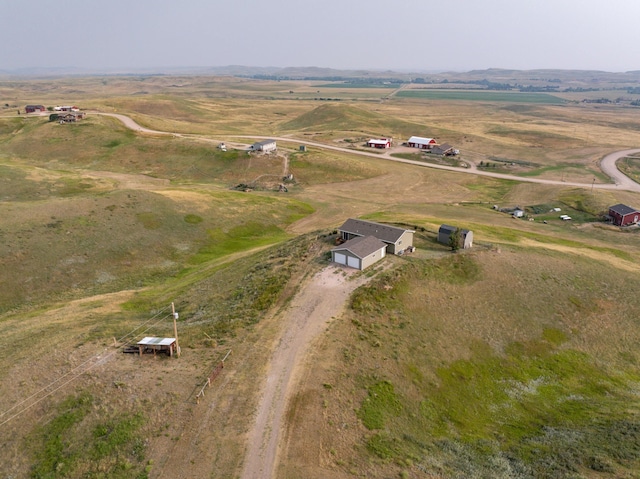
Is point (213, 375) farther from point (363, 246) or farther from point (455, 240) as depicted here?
point (455, 240)

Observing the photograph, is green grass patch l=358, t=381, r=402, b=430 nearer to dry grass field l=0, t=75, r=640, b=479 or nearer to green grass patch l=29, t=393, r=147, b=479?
dry grass field l=0, t=75, r=640, b=479

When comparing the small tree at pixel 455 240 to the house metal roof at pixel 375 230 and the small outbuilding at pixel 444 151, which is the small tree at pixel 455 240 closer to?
the house metal roof at pixel 375 230

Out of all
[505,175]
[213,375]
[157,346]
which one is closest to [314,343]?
[213,375]

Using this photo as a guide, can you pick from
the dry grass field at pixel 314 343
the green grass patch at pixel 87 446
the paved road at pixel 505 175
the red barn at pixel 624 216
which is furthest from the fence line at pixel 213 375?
the paved road at pixel 505 175

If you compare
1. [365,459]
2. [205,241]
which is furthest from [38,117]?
[365,459]

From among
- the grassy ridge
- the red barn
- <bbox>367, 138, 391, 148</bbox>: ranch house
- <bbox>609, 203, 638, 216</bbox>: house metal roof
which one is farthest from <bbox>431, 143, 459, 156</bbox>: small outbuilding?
the grassy ridge

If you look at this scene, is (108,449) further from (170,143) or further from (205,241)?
(170,143)
